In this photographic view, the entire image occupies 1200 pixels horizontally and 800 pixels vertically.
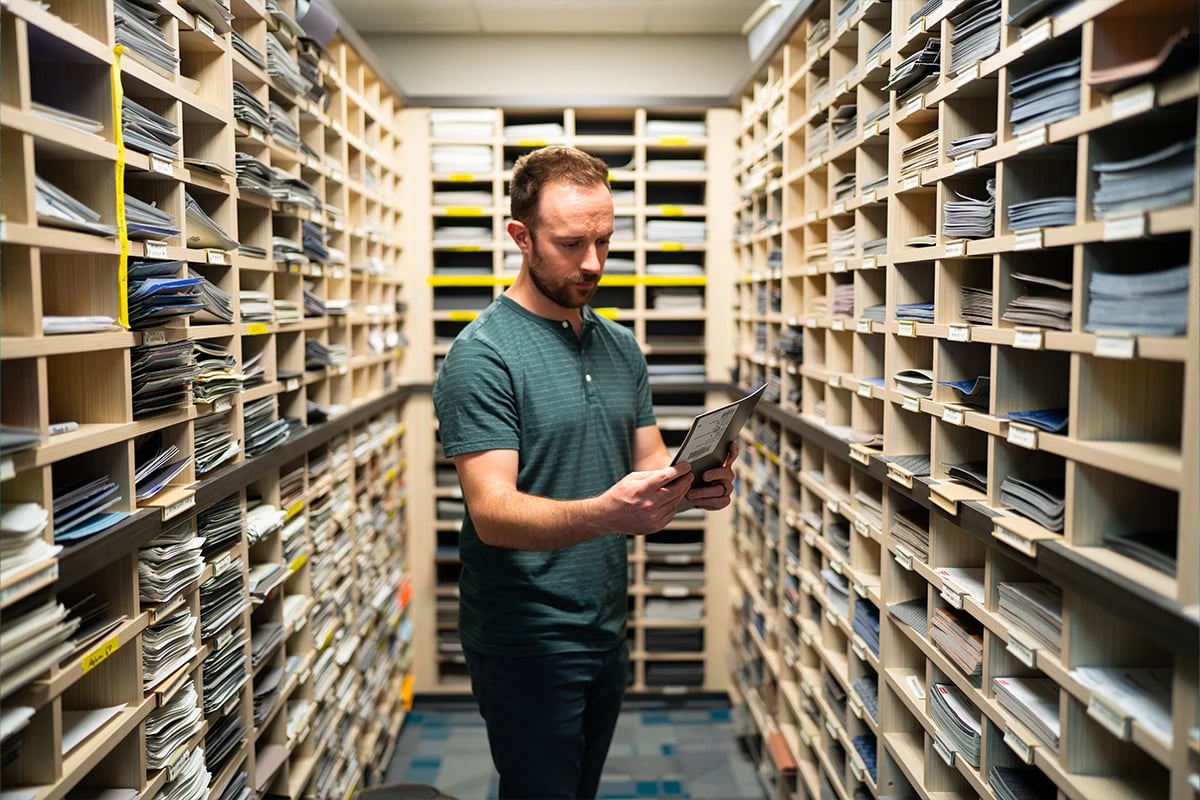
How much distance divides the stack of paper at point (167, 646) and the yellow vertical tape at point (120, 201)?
69 centimetres

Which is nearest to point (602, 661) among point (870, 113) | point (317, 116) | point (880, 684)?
point (880, 684)

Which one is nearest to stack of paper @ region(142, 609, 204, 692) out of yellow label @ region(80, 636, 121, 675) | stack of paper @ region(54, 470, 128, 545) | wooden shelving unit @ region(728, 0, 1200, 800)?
yellow label @ region(80, 636, 121, 675)

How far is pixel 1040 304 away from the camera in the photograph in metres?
1.82

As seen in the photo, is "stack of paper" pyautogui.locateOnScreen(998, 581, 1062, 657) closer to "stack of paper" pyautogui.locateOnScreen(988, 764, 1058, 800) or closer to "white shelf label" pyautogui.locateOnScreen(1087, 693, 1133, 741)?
"white shelf label" pyautogui.locateOnScreen(1087, 693, 1133, 741)

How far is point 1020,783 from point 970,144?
138 cm

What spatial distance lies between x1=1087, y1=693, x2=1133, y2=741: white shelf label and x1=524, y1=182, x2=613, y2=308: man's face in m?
1.37

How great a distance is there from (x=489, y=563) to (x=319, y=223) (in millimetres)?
1653

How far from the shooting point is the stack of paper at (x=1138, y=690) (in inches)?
57.5

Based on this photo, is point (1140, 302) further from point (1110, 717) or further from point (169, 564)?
point (169, 564)

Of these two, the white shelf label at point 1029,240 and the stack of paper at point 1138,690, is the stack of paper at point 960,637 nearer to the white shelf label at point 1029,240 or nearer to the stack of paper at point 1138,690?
the stack of paper at point 1138,690

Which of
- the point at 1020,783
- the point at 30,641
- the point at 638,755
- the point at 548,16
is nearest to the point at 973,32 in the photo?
the point at 1020,783

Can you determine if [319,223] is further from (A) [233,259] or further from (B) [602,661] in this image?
(B) [602,661]

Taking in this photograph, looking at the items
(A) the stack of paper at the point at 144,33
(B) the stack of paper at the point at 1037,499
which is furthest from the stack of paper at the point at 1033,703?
(A) the stack of paper at the point at 144,33

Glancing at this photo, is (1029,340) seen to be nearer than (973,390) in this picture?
Yes
